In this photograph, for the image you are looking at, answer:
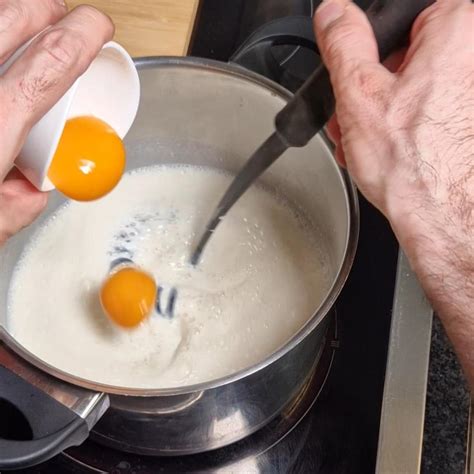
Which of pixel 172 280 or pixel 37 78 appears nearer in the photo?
pixel 37 78

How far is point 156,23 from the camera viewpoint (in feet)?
3.22

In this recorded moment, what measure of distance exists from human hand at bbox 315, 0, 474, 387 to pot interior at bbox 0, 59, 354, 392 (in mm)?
189

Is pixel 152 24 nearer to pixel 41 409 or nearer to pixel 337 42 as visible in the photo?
pixel 337 42

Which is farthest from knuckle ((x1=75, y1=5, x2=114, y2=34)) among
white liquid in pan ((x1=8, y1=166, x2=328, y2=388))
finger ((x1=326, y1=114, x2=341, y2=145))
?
white liquid in pan ((x1=8, y1=166, x2=328, y2=388))

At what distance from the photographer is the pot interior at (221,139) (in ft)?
2.97

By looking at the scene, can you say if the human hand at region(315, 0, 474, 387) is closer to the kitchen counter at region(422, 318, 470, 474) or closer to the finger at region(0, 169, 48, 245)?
the kitchen counter at region(422, 318, 470, 474)

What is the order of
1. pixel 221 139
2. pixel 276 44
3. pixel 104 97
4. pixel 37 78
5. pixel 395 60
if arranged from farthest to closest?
pixel 221 139, pixel 276 44, pixel 104 97, pixel 395 60, pixel 37 78

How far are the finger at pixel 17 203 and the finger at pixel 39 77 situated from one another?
118 mm

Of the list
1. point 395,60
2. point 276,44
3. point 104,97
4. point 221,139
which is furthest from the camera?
point 221,139

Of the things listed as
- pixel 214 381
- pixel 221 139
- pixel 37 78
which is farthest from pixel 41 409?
pixel 221 139

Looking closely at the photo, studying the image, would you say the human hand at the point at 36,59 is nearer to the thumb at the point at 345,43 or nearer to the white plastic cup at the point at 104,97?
the white plastic cup at the point at 104,97

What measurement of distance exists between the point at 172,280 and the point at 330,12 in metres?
0.45

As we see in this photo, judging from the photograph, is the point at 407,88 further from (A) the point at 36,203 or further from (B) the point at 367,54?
(A) the point at 36,203

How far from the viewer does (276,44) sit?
0.96 metres
